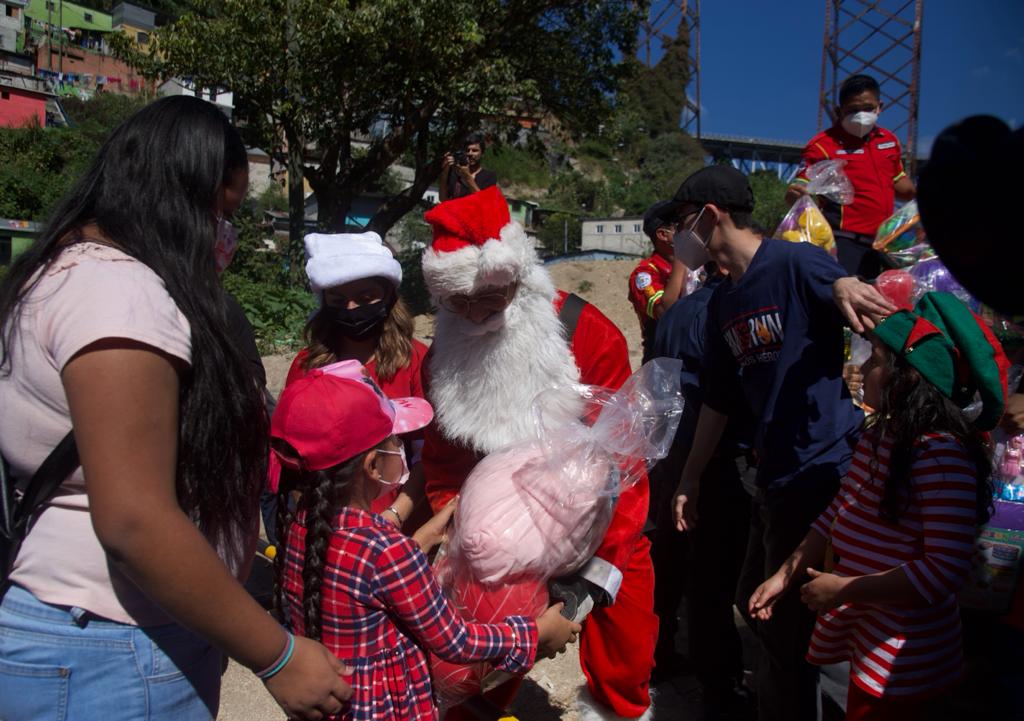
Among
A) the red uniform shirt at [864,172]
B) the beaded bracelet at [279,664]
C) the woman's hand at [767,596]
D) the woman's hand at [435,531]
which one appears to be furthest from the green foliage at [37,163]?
the beaded bracelet at [279,664]

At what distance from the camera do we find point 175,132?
59.1 inches

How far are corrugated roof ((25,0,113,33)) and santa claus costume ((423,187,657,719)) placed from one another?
64590 mm

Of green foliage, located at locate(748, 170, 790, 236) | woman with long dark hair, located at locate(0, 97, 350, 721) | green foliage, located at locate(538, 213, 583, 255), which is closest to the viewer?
woman with long dark hair, located at locate(0, 97, 350, 721)

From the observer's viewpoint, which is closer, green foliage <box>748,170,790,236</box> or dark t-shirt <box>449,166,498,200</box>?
dark t-shirt <box>449,166,498,200</box>

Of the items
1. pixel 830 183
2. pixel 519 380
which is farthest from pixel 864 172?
pixel 519 380

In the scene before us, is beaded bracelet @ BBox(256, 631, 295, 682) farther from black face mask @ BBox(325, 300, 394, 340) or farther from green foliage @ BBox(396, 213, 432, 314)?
green foliage @ BBox(396, 213, 432, 314)

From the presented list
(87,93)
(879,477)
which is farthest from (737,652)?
(87,93)

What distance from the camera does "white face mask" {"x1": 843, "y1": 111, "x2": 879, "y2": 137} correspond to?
419cm

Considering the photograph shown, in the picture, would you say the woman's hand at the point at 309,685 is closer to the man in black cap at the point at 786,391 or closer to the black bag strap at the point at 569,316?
the black bag strap at the point at 569,316

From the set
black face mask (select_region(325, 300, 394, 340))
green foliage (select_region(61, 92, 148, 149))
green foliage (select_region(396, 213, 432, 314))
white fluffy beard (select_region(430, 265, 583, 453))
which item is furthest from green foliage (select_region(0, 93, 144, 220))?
white fluffy beard (select_region(430, 265, 583, 453))

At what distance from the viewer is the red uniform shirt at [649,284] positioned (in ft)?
14.7

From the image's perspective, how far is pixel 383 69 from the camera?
46.0 ft

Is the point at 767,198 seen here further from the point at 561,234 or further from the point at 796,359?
the point at 796,359

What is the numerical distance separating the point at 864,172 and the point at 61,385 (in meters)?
4.20
